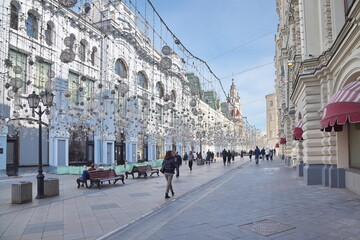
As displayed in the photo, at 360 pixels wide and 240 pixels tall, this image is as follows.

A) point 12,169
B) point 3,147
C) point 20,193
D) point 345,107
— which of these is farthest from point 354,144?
point 12,169

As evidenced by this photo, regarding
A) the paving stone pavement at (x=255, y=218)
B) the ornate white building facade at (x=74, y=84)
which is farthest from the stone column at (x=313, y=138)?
the ornate white building facade at (x=74, y=84)

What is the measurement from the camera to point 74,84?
2702 centimetres

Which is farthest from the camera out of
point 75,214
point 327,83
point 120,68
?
point 120,68

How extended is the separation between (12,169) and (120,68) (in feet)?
55.5

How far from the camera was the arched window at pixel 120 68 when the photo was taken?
112ft

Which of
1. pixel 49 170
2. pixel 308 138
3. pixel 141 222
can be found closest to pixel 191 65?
pixel 308 138

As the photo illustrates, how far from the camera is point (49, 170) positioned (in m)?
24.4

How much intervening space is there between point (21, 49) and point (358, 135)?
2131cm

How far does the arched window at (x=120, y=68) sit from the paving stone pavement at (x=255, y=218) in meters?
25.5

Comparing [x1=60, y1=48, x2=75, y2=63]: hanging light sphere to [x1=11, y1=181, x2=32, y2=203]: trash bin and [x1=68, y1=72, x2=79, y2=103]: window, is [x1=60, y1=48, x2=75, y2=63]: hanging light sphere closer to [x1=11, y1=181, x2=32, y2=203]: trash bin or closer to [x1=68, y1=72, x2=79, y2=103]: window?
[x1=11, y1=181, x2=32, y2=203]: trash bin

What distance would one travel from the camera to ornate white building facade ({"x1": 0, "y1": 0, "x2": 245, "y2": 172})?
16484 millimetres

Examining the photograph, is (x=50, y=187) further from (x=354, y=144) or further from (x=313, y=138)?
(x=354, y=144)

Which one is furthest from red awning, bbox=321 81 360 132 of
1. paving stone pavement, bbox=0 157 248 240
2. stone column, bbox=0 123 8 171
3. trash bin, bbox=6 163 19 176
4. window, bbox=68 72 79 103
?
window, bbox=68 72 79 103

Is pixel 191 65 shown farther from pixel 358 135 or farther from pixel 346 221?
pixel 346 221
